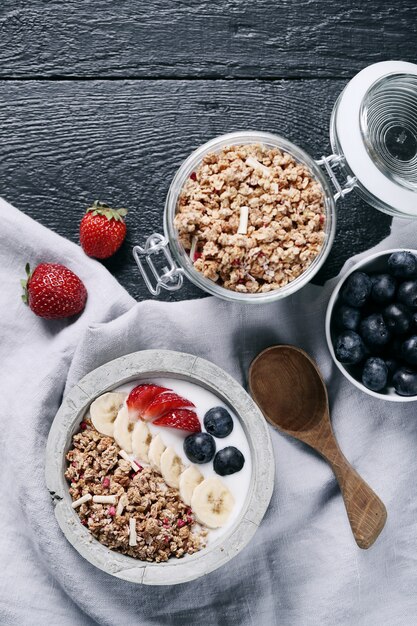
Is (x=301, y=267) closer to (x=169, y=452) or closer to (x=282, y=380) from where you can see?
(x=282, y=380)

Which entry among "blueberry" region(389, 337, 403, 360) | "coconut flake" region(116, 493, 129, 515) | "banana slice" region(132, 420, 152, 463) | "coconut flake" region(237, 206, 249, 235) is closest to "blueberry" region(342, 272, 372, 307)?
"blueberry" region(389, 337, 403, 360)

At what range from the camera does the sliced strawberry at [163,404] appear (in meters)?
1.41

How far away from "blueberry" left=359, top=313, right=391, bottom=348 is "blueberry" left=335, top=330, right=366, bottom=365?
2 cm

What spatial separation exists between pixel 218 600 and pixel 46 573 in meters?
0.37

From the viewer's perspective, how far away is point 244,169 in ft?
4.34

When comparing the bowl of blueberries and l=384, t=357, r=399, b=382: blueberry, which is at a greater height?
the bowl of blueberries

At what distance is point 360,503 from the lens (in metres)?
1.50

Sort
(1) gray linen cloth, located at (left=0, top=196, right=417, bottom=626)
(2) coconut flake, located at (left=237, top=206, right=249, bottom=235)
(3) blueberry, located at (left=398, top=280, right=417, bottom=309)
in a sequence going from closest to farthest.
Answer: (2) coconut flake, located at (left=237, top=206, right=249, bottom=235) → (3) blueberry, located at (left=398, top=280, right=417, bottom=309) → (1) gray linen cloth, located at (left=0, top=196, right=417, bottom=626)

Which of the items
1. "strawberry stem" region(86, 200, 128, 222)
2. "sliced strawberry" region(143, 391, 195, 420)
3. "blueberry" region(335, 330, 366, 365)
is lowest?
"sliced strawberry" region(143, 391, 195, 420)

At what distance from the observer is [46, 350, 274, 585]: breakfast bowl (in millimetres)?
1385

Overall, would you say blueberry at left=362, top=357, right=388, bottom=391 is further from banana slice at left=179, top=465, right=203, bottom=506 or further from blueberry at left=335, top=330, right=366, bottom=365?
banana slice at left=179, top=465, right=203, bottom=506

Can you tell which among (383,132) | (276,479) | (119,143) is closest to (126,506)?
(276,479)

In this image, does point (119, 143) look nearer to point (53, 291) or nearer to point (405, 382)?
point (53, 291)

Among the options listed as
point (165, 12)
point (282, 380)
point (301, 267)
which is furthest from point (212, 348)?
point (165, 12)
